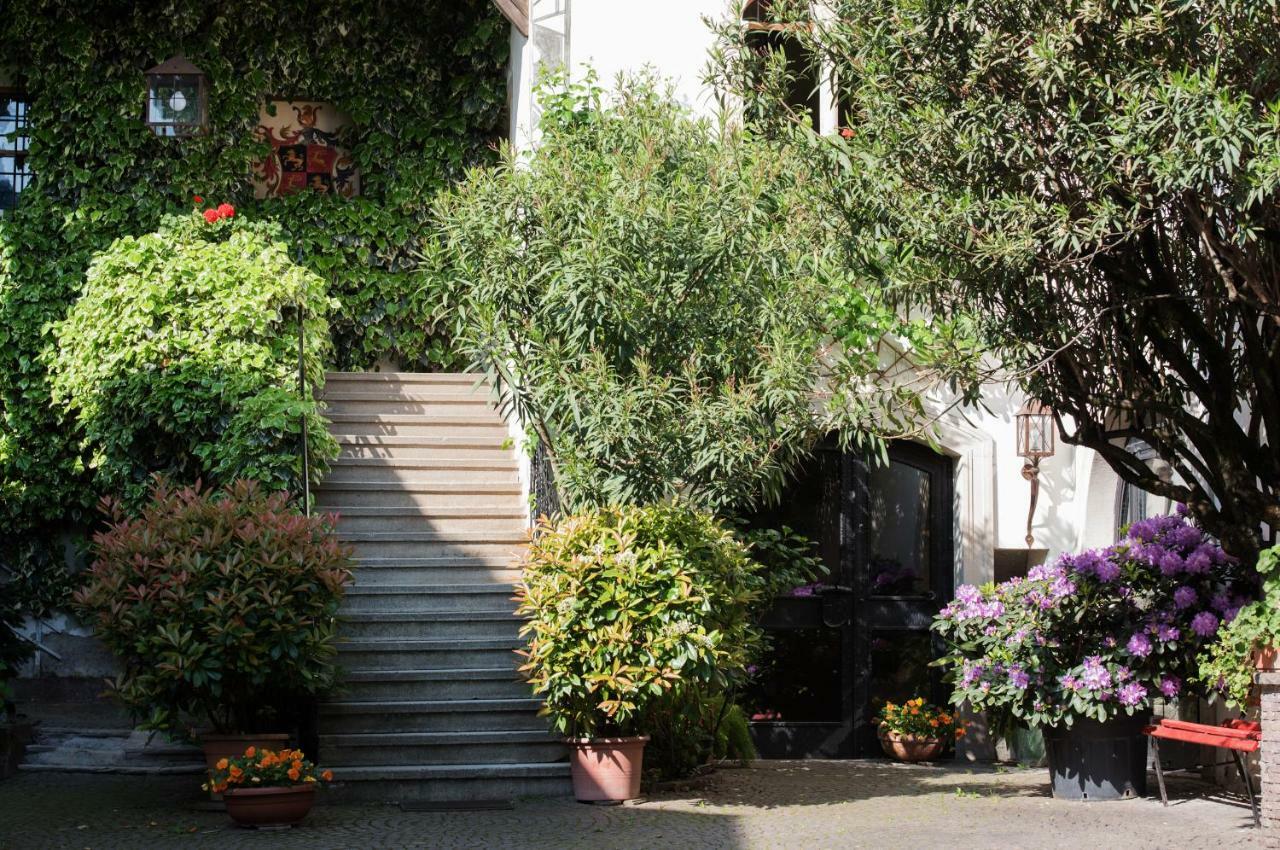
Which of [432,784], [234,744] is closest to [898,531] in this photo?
[432,784]

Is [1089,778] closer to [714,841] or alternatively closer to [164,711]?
[714,841]

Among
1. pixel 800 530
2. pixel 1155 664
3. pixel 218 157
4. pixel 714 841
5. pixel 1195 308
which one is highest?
pixel 218 157

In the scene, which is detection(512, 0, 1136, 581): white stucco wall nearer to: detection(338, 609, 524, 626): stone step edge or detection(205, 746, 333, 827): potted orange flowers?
detection(338, 609, 524, 626): stone step edge

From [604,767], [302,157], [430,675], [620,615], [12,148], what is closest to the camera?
Answer: [620,615]

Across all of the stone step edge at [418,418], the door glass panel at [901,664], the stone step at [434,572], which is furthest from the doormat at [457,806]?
the door glass panel at [901,664]

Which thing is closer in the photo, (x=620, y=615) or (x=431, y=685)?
(x=620, y=615)

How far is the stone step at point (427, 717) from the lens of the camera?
9.14m

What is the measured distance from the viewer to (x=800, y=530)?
12.1 meters

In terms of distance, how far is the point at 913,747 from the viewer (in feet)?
37.9

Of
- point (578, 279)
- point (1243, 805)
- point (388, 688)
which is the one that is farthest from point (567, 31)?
point (1243, 805)

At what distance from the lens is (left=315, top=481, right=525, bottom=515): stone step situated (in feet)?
37.2

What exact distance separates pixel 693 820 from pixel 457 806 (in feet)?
4.39

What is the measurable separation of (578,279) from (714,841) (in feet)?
10.4

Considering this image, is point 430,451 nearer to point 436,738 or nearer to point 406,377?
point 406,377
